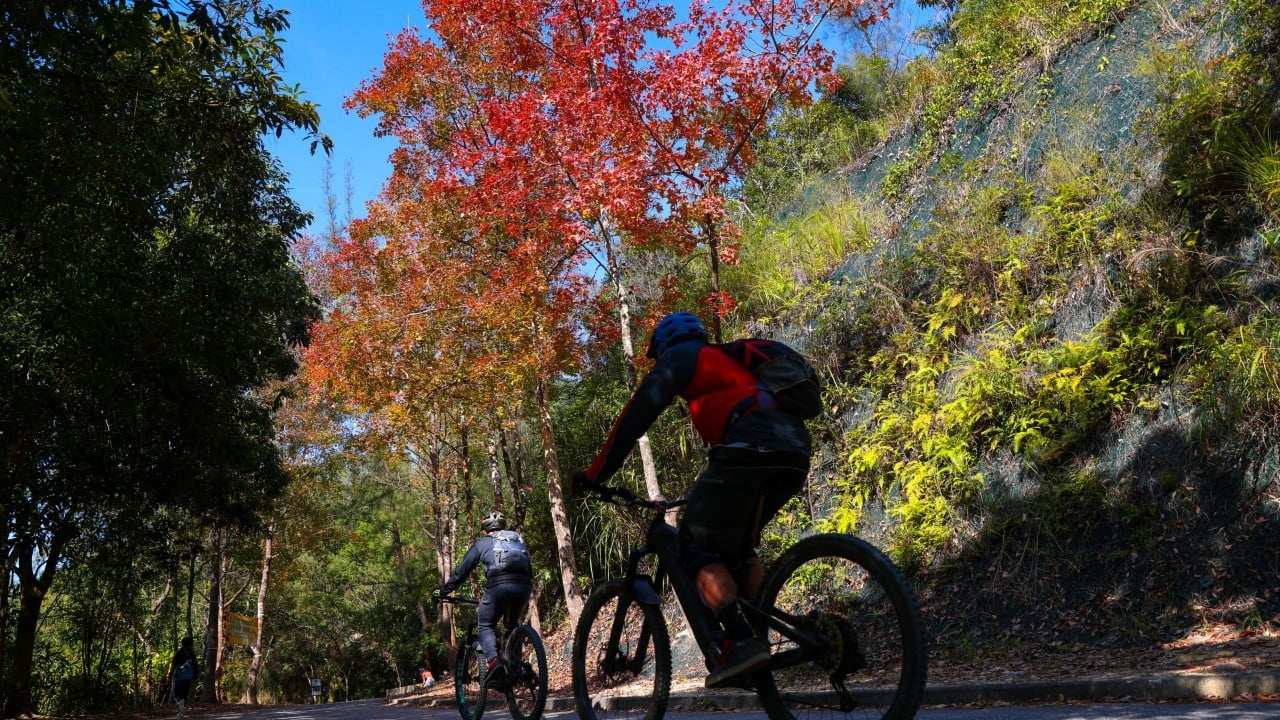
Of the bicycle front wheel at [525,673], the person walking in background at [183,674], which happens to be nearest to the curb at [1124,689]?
the bicycle front wheel at [525,673]

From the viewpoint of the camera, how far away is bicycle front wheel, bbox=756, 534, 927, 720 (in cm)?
323

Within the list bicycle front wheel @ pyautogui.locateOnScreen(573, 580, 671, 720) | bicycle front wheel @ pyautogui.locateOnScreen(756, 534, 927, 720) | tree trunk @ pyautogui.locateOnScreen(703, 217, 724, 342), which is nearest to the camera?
bicycle front wheel @ pyautogui.locateOnScreen(756, 534, 927, 720)

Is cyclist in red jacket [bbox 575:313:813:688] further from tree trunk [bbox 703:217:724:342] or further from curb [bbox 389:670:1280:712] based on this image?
tree trunk [bbox 703:217:724:342]

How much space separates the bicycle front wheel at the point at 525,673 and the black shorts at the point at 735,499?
3.44m

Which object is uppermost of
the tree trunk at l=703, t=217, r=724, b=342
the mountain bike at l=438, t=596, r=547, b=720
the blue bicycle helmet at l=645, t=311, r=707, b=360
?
the tree trunk at l=703, t=217, r=724, b=342

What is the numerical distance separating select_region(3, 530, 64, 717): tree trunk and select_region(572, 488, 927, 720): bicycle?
15418mm

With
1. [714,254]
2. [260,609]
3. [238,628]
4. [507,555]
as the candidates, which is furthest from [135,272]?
[260,609]

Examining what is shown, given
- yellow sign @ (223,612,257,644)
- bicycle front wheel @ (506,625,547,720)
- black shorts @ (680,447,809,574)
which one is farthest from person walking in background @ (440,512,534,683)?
yellow sign @ (223,612,257,644)

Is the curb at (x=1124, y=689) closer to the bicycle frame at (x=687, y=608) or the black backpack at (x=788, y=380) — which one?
the bicycle frame at (x=687, y=608)

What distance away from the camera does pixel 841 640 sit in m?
3.45

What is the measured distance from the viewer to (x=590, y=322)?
58.9 ft

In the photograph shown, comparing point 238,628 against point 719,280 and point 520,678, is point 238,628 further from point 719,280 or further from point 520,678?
point 520,678

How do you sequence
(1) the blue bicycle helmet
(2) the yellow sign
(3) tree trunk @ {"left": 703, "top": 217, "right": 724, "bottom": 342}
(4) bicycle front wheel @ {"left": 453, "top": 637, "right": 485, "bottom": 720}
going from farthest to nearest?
(2) the yellow sign
(3) tree trunk @ {"left": 703, "top": 217, "right": 724, "bottom": 342}
(4) bicycle front wheel @ {"left": 453, "top": 637, "right": 485, "bottom": 720}
(1) the blue bicycle helmet

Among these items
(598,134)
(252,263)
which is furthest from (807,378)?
(252,263)
